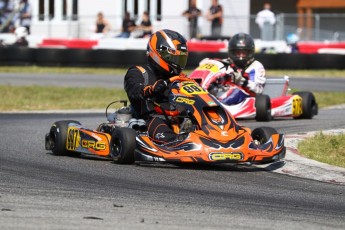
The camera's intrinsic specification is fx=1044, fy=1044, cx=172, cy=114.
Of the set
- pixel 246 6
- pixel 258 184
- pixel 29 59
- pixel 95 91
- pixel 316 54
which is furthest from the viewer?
pixel 246 6

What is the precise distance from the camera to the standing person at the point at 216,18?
27344 millimetres

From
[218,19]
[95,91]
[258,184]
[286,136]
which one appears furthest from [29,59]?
[258,184]

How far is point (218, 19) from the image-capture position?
27406 mm

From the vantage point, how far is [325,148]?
32.3 ft

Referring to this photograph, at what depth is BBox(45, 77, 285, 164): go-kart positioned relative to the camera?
8.55 m

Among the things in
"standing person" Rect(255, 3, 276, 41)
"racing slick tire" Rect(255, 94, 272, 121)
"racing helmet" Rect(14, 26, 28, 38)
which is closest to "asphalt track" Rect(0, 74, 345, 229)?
"racing slick tire" Rect(255, 94, 272, 121)

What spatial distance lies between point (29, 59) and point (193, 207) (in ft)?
66.9

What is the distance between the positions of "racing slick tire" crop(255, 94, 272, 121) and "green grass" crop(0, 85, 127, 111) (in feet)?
13.0

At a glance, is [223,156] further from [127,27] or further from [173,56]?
[127,27]

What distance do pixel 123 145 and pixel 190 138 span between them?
604mm

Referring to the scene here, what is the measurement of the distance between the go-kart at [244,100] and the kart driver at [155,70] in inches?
147

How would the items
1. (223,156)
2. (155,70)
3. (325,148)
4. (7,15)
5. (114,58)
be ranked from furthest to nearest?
1. (7,15)
2. (114,58)
3. (325,148)
4. (155,70)
5. (223,156)

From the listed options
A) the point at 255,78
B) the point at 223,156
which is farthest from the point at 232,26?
the point at 223,156

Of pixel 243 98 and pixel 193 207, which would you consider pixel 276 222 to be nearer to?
pixel 193 207
